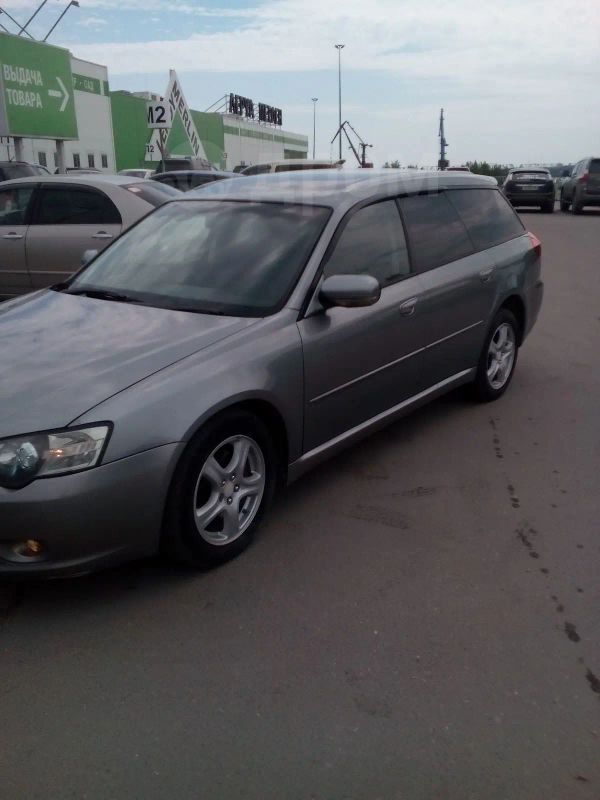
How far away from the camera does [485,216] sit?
546cm

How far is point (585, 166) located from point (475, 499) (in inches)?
842

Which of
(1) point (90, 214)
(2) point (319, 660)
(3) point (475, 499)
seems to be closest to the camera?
(2) point (319, 660)

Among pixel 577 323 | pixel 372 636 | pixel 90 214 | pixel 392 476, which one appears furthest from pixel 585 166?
pixel 372 636

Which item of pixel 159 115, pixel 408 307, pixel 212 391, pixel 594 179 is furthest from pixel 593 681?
pixel 594 179

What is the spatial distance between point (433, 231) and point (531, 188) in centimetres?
2190

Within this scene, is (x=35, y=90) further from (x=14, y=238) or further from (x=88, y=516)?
(x=88, y=516)

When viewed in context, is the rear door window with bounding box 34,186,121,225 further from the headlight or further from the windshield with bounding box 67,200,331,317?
the headlight

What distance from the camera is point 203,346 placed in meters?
3.29

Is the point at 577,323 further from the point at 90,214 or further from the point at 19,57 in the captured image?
the point at 19,57

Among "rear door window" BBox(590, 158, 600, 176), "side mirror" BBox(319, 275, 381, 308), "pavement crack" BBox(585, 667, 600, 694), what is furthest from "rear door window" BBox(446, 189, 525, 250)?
"rear door window" BBox(590, 158, 600, 176)

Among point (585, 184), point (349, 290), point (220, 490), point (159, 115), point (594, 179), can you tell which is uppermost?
point (159, 115)

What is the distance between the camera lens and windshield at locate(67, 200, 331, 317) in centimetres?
373

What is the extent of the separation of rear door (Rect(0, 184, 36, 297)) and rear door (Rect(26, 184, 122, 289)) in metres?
0.09

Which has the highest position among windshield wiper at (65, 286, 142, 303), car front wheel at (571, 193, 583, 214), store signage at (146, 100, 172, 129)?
store signage at (146, 100, 172, 129)
